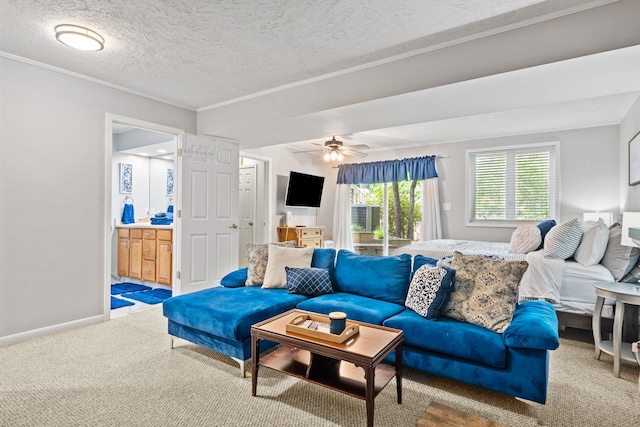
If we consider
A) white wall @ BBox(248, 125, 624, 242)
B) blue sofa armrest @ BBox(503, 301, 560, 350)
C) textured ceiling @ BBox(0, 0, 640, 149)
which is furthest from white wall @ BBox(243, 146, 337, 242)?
blue sofa armrest @ BBox(503, 301, 560, 350)

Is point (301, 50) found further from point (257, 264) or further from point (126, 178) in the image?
point (126, 178)

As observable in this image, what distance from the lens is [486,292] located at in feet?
7.48

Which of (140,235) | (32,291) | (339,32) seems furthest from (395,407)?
(140,235)

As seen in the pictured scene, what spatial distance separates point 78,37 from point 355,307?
9.33 ft

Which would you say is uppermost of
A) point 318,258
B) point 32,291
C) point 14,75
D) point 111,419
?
point 14,75

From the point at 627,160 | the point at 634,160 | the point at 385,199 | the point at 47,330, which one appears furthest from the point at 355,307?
the point at 385,199

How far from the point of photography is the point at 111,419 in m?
1.88

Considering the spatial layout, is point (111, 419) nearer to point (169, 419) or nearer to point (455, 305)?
point (169, 419)

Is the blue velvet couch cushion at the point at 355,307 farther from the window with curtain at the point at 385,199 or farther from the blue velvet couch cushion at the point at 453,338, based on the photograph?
the window with curtain at the point at 385,199

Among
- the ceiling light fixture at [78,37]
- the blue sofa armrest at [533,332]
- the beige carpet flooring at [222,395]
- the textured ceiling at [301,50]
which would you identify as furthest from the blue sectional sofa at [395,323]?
the ceiling light fixture at [78,37]

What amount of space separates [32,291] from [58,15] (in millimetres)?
2312

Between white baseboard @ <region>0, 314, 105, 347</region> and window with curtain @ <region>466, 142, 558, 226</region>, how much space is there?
5.46m

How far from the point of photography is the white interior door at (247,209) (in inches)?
252

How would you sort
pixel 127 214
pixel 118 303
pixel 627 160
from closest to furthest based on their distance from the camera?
pixel 627 160, pixel 118 303, pixel 127 214
